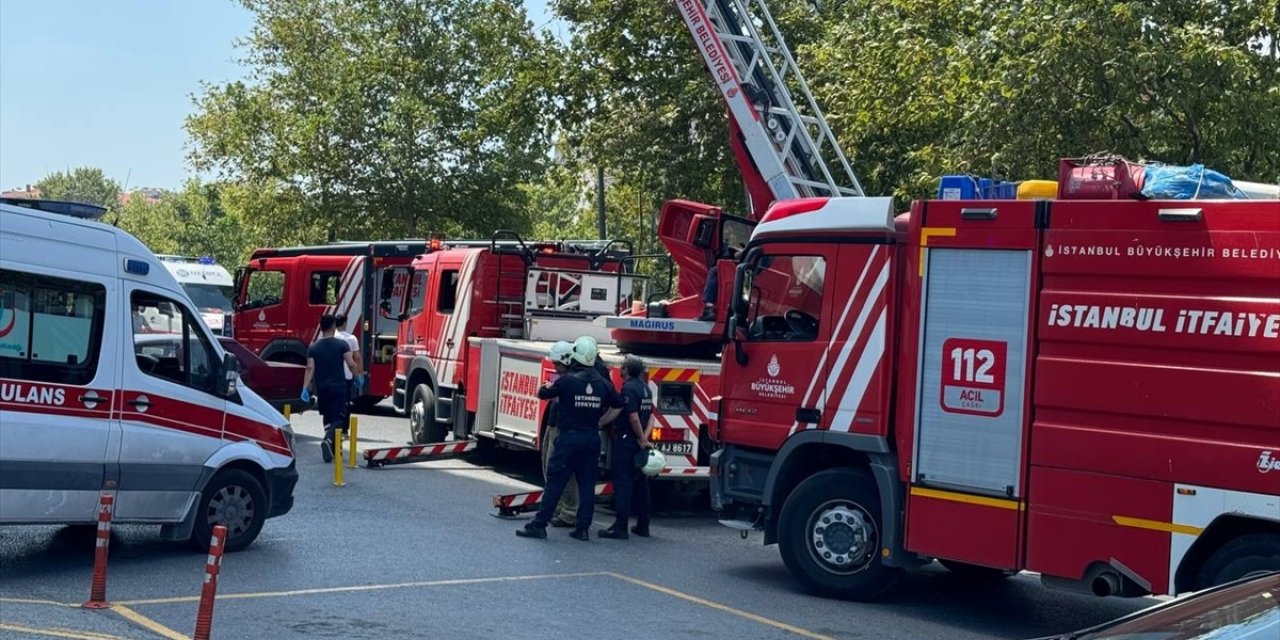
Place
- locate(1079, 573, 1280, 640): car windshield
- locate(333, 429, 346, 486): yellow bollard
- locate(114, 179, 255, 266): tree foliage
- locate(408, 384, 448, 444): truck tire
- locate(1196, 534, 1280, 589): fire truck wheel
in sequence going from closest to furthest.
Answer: locate(1079, 573, 1280, 640): car windshield < locate(1196, 534, 1280, 589): fire truck wheel < locate(333, 429, 346, 486): yellow bollard < locate(408, 384, 448, 444): truck tire < locate(114, 179, 255, 266): tree foliage

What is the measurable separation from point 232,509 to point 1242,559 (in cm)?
686

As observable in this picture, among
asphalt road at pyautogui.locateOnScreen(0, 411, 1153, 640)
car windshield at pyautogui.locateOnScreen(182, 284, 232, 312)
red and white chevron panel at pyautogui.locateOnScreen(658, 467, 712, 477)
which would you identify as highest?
car windshield at pyautogui.locateOnScreen(182, 284, 232, 312)

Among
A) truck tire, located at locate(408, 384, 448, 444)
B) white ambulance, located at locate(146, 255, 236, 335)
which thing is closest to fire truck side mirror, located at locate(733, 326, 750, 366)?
truck tire, located at locate(408, 384, 448, 444)

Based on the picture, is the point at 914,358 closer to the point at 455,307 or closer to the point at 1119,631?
the point at 1119,631

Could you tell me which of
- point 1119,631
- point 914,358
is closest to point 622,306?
point 914,358

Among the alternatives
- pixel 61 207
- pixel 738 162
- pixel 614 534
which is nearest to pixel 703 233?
pixel 738 162

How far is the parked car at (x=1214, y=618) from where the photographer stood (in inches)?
153

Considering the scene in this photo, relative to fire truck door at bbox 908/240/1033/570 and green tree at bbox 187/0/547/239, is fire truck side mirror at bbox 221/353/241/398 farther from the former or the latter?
green tree at bbox 187/0/547/239

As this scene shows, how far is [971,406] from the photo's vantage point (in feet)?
30.2

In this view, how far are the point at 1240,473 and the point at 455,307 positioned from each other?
10895mm

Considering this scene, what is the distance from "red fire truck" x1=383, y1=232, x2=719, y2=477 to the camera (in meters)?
15.5

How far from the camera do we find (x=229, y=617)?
27.8 feet

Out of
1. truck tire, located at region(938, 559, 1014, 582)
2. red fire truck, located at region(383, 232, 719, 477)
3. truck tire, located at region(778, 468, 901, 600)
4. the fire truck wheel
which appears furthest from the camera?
red fire truck, located at region(383, 232, 719, 477)

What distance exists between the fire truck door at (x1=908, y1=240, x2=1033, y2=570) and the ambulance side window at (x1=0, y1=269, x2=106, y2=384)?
18.1 feet
